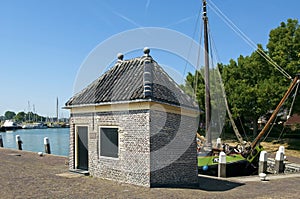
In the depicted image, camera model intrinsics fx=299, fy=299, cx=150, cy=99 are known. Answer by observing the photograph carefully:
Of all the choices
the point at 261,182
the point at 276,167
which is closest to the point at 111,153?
the point at 261,182

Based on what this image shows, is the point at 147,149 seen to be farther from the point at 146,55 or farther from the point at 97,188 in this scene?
the point at 146,55

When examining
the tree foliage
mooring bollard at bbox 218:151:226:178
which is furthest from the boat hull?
the tree foliage

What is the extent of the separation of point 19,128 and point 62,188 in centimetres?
12163

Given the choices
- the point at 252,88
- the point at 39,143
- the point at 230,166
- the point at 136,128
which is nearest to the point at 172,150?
the point at 136,128

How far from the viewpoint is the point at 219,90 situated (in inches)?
1344

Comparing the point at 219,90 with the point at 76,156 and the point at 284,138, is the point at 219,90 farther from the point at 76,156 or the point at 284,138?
the point at 76,156

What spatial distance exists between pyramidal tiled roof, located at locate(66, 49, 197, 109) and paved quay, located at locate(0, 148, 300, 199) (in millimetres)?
3348

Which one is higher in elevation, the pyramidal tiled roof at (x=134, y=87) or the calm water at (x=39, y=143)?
the pyramidal tiled roof at (x=134, y=87)

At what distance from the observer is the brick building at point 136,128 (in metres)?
11.6

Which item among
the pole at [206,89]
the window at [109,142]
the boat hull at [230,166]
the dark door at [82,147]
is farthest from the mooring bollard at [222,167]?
the dark door at [82,147]

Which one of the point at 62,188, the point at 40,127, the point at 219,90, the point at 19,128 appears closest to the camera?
the point at 62,188

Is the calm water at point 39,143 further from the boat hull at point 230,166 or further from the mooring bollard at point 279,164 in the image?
the mooring bollard at point 279,164

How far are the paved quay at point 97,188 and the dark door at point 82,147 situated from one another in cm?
73

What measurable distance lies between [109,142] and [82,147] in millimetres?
1992
